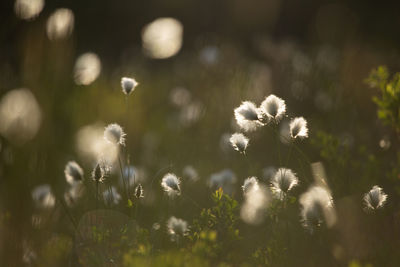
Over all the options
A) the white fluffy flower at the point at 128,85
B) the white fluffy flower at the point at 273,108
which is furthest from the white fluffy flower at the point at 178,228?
the white fluffy flower at the point at 128,85

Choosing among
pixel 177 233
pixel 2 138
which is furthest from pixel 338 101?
pixel 2 138

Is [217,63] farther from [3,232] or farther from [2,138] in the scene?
[3,232]

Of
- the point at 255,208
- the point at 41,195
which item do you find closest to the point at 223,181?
the point at 255,208

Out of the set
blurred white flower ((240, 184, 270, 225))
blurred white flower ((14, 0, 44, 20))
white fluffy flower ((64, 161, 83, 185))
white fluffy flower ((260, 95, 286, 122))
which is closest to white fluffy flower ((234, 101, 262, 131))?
white fluffy flower ((260, 95, 286, 122))

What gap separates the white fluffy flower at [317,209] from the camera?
177cm

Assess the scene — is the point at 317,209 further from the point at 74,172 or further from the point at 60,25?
the point at 60,25

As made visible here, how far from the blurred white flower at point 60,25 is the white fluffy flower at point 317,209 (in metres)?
1.17

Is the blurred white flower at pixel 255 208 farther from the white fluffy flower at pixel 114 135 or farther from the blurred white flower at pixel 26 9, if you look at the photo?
the blurred white flower at pixel 26 9

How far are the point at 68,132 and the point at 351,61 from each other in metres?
2.39

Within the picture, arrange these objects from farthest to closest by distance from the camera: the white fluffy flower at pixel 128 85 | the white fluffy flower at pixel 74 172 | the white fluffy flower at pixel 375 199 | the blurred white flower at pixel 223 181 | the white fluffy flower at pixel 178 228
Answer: the blurred white flower at pixel 223 181, the white fluffy flower at pixel 128 85, the white fluffy flower at pixel 74 172, the white fluffy flower at pixel 178 228, the white fluffy flower at pixel 375 199

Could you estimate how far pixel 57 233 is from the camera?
228 centimetres

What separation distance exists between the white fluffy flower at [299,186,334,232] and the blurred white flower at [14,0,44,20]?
4.31 feet

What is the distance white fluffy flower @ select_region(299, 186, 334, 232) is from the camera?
1766mm

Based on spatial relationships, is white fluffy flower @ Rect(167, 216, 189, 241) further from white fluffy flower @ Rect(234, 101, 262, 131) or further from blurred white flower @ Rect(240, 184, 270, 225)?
white fluffy flower @ Rect(234, 101, 262, 131)
